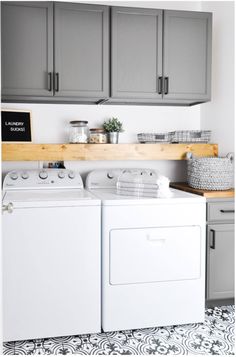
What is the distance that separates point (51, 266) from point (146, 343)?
75 centimetres

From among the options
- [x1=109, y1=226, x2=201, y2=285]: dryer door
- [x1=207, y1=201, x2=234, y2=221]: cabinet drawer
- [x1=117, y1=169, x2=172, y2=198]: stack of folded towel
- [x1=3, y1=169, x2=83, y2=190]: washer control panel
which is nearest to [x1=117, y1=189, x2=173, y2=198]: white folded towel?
[x1=117, y1=169, x2=172, y2=198]: stack of folded towel

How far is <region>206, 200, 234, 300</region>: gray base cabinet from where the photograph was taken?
2938 mm

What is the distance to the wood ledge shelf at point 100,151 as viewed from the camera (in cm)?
312

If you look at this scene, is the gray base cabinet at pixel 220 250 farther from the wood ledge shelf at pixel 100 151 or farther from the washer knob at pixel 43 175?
the washer knob at pixel 43 175

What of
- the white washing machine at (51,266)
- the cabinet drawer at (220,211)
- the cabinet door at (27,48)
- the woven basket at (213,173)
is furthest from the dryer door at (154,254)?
the cabinet door at (27,48)

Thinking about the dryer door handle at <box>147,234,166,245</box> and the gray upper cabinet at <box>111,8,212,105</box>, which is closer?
the dryer door handle at <box>147,234,166,245</box>

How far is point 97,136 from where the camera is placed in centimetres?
327

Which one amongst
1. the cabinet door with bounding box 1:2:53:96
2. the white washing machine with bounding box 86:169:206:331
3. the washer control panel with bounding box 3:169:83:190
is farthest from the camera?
the washer control panel with bounding box 3:169:83:190

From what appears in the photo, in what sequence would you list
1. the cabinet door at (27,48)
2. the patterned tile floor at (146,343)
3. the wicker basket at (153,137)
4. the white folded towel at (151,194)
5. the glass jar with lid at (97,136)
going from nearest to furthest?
the patterned tile floor at (146,343) < the white folded towel at (151,194) < the cabinet door at (27,48) < the glass jar with lid at (97,136) < the wicker basket at (153,137)

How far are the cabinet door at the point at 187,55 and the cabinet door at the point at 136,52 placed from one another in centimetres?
7

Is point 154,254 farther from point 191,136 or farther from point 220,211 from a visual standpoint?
point 191,136

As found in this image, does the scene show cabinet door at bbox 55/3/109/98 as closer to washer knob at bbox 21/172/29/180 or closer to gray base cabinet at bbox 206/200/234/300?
washer knob at bbox 21/172/29/180

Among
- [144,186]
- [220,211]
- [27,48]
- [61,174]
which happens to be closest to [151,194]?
[144,186]

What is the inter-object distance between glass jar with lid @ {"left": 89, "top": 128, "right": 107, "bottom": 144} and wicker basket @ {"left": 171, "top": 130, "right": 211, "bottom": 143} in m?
0.60
